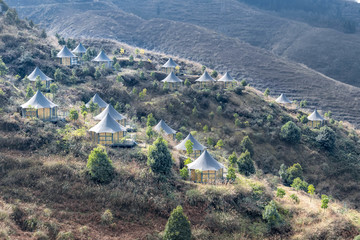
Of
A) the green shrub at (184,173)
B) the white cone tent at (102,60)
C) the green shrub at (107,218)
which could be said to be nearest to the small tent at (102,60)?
the white cone tent at (102,60)

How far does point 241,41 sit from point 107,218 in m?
82.0

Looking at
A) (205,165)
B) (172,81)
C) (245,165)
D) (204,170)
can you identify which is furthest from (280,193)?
(172,81)

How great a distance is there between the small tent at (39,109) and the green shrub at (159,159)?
35.7ft

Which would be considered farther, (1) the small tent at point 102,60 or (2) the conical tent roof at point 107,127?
(1) the small tent at point 102,60

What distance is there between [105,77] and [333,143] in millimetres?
29612

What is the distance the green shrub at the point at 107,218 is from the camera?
53.1 feet

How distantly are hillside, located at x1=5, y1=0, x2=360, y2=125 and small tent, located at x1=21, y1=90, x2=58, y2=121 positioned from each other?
155 feet

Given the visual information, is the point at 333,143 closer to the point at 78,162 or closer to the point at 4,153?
the point at 78,162

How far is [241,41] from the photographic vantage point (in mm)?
91562

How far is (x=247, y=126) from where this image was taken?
42.5 metres

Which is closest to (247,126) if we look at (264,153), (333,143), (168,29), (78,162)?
(264,153)

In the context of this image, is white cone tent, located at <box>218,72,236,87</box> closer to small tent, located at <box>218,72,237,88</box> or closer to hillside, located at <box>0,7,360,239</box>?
small tent, located at <box>218,72,237,88</box>

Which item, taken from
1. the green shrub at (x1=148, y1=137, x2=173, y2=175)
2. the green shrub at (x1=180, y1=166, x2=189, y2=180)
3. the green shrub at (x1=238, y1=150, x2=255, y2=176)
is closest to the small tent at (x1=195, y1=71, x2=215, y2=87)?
the green shrub at (x1=238, y1=150, x2=255, y2=176)

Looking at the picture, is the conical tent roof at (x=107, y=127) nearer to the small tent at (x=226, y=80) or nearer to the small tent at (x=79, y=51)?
the small tent at (x=226, y=80)
